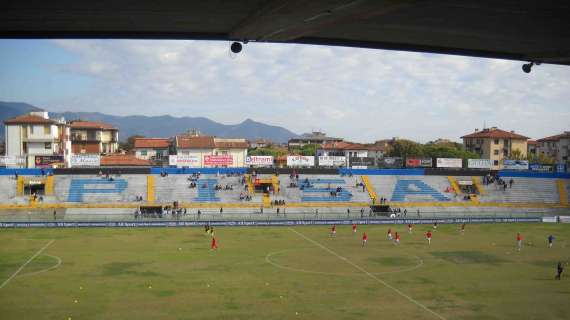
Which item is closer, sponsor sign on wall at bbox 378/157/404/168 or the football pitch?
the football pitch

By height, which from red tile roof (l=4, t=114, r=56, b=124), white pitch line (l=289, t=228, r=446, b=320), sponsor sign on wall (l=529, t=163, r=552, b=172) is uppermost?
red tile roof (l=4, t=114, r=56, b=124)

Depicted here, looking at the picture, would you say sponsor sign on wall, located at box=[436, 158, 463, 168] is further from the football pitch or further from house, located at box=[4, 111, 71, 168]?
house, located at box=[4, 111, 71, 168]

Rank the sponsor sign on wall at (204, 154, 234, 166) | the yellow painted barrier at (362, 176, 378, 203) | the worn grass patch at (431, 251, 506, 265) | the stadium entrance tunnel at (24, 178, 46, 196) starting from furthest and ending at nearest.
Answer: the sponsor sign on wall at (204, 154, 234, 166) < the yellow painted barrier at (362, 176, 378, 203) < the stadium entrance tunnel at (24, 178, 46, 196) < the worn grass patch at (431, 251, 506, 265)

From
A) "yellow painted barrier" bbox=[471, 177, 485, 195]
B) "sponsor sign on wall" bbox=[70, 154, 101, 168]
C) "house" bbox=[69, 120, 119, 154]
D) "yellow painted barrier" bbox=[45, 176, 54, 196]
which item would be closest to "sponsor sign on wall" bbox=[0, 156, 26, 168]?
"sponsor sign on wall" bbox=[70, 154, 101, 168]

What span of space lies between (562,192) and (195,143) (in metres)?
76.4

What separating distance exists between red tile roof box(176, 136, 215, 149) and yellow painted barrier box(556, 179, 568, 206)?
69.6m

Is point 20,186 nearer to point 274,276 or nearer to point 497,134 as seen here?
point 274,276

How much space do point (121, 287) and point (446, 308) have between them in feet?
57.2

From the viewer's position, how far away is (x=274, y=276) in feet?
108

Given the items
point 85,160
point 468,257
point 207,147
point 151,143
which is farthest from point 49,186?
point 151,143

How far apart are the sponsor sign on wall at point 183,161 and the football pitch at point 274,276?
93.0 feet

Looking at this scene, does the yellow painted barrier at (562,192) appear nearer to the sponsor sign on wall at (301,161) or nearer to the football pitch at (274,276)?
the football pitch at (274,276)

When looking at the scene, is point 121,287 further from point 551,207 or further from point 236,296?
point 551,207

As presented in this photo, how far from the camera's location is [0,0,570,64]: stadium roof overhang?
945cm
